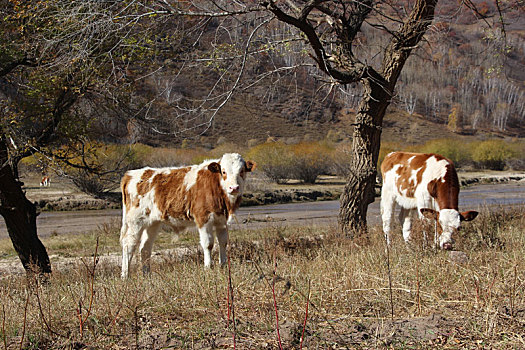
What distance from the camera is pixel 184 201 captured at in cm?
919

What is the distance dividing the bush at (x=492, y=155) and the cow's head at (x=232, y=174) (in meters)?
63.6

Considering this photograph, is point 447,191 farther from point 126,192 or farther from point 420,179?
point 126,192

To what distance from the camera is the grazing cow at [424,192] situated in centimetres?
927

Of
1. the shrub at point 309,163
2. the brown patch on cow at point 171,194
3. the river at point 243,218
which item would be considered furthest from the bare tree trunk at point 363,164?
the shrub at point 309,163

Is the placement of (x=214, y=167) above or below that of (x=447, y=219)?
above

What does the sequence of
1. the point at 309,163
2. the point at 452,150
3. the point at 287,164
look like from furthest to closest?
the point at 452,150 < the point at 309,163 < the point at 287,164

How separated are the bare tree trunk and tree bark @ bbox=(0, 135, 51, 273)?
634 cm

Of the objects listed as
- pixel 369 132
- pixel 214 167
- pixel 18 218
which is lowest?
pixel 18 218

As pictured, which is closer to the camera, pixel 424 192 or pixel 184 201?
pixel 184 201

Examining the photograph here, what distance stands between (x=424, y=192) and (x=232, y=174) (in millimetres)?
4143

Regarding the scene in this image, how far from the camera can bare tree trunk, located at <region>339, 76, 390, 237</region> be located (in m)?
10.9

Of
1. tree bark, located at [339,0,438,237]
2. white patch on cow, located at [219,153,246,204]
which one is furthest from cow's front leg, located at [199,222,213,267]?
tree bark, located at [339,0,438,237]

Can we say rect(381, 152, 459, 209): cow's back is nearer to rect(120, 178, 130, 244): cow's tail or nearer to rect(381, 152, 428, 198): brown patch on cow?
rect(381, 152, 428, 198): brown patch on cow

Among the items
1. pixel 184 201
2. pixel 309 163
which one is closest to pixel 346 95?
pixel 184 201
